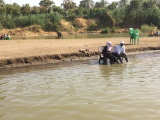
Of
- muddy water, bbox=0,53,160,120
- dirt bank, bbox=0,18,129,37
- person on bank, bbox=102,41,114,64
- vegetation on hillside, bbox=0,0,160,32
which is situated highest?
vegetation on hillside, bbox=0,0,160,32

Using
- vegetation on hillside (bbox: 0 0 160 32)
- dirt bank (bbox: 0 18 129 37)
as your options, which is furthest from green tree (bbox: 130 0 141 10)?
dirt bank (bbox: 0 18 129 37)

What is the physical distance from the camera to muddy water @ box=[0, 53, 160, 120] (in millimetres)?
3938

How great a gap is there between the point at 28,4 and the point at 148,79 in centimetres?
5447

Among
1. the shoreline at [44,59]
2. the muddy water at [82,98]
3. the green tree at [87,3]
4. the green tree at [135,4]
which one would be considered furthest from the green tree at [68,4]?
the muddy water at [82,98]

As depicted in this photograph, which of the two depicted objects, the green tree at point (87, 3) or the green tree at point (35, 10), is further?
the green tree at point (87, 3)

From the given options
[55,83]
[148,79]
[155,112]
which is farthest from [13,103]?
[148,79]

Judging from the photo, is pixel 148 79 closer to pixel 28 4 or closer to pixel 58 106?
pixel 58 106

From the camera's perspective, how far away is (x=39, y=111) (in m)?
4.15

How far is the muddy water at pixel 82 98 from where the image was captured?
3.94m

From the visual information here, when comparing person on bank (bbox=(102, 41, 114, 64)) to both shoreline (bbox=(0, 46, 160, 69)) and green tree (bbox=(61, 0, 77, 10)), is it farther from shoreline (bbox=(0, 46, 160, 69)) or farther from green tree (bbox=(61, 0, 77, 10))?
green tree (bbox=(61, 0, 77, 10))

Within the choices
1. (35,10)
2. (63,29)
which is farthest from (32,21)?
(35,10)

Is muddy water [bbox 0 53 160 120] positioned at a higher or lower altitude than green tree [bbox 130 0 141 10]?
lower

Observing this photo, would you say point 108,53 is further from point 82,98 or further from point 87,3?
point 87,3

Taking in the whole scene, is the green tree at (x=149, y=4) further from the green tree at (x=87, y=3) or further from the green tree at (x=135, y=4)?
the green tree at (x=87, y=3)
